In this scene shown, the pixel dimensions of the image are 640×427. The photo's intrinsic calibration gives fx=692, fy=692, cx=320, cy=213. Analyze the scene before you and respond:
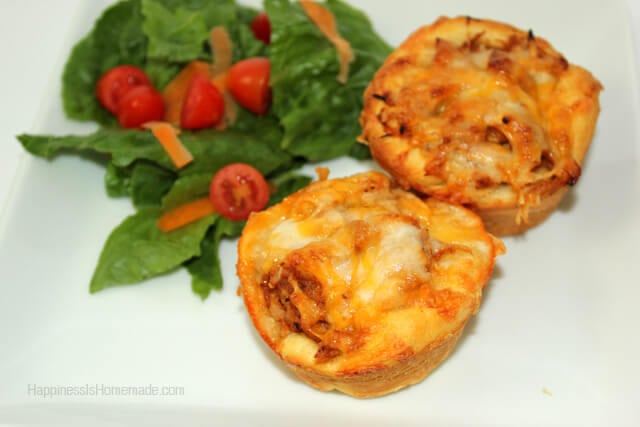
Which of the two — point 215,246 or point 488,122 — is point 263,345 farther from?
point 488,122

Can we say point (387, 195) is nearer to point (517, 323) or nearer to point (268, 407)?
point (517, 323)

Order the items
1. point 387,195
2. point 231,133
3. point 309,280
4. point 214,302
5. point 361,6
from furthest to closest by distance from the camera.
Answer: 1. point 361,6
2. point 231,133
3. point 214,302
4. point 387,195
5. point 309,280

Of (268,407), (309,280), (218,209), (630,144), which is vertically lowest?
(268,407)

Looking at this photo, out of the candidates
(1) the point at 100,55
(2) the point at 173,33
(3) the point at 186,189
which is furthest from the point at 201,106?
(1) the point at 100,55

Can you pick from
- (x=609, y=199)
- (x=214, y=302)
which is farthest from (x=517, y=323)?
(x=214, y=302)

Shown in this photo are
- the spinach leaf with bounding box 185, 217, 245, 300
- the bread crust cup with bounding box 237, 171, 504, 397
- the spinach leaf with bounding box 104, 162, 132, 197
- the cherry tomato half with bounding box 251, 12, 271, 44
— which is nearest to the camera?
the bread crust cup with bounding box 237, 171, 504, 397

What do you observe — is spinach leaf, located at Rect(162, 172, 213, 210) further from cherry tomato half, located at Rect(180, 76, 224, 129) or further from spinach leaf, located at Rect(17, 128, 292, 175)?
cherry tomato half, located at Rect(180, 76, 224, 129)

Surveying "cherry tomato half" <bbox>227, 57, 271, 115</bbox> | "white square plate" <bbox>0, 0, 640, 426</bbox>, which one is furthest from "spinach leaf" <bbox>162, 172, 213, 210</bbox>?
"cherry tomato half" <bbox>227, 57, 271, 115</bbox>
